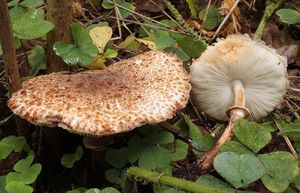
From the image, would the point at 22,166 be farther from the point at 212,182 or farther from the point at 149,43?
the point at 149,43

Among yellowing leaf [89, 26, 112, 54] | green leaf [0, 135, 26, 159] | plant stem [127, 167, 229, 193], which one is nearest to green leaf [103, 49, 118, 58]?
yellowing leaf [89, 26, 112, 54]

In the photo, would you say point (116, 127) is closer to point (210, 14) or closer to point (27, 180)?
point (27, 180)

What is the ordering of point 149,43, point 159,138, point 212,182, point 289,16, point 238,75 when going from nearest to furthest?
point 212,182 < point 159,138 < point 238,75 < point 149,43 < point 289,16

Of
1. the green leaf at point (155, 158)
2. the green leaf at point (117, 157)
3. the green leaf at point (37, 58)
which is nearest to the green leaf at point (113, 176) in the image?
the green leaf at point (117, 157)

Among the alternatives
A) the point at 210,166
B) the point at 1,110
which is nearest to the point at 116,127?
the point at 210,166

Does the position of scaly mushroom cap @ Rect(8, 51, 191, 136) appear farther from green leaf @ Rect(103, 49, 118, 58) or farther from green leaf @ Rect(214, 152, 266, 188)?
green leaf @ Rect(214, 152, 266, 188)

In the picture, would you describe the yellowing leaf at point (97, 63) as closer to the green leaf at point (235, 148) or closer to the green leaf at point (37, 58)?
the green leaf at point (37, 58)

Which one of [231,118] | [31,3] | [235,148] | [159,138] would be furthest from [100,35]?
[235,148]
